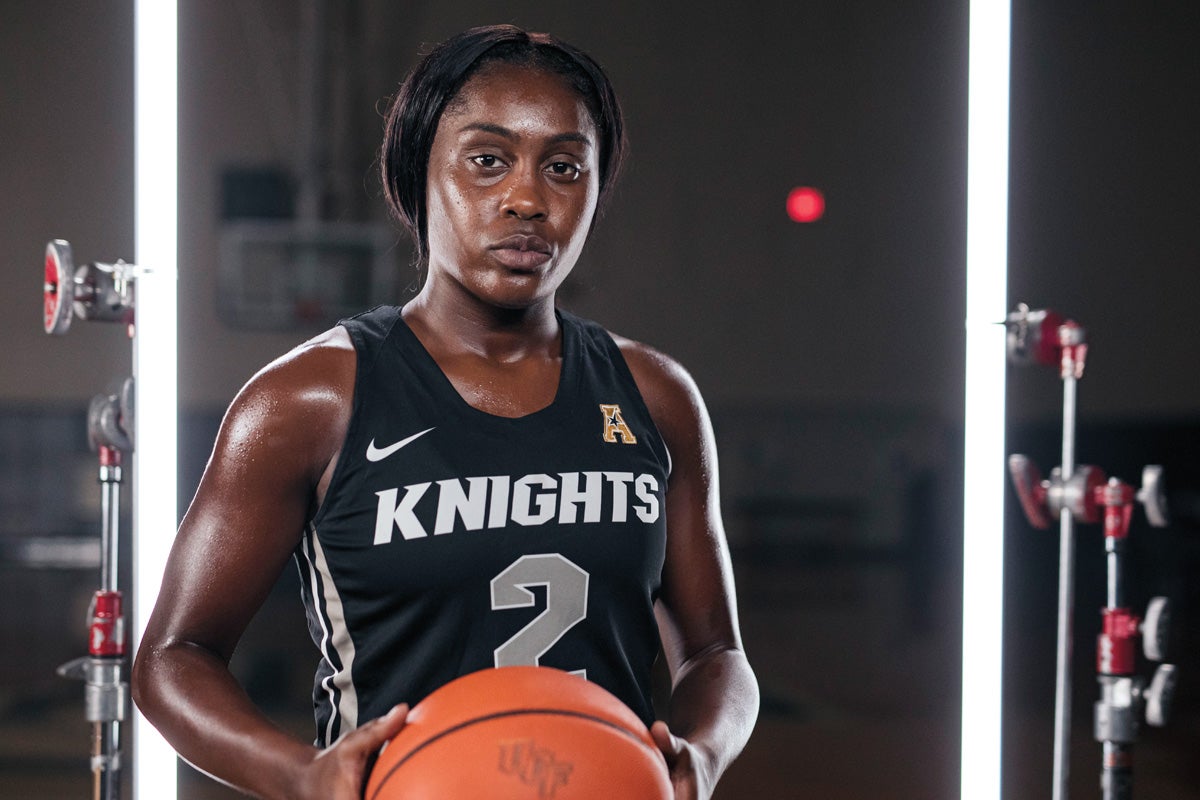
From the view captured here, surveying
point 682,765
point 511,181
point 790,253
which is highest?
point 790,253

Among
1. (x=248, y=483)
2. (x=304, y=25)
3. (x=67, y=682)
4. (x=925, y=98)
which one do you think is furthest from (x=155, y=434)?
(x=925, y=98)

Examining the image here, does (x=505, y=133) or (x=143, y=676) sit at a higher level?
(x=505, y=133)

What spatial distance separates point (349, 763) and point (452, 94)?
54 cm

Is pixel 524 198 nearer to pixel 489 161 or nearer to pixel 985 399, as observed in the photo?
pixel 489 161

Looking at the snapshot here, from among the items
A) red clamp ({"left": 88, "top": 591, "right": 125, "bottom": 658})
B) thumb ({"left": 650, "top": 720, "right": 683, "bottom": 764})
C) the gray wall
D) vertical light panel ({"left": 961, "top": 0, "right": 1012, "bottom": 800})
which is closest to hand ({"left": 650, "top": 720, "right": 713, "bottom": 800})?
thumb ({"left": 650, "top": 720, "right": 683, "bottom": 764})

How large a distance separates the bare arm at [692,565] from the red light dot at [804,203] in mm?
6548

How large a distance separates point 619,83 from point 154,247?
5.29m

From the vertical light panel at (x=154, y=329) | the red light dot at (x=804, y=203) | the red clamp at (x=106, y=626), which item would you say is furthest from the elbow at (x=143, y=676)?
the red light dot at (x=804, y=203)

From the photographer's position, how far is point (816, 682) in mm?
5344

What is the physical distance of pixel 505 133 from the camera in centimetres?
97

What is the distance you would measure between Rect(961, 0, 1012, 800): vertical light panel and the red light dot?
230 inches

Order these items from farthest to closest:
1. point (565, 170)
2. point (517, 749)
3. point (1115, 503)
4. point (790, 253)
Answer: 1. point (790, 253)
2. point (1115, 503)
3. point (565, 170)
4. point (517, 749)

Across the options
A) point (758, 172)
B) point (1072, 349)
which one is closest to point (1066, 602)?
point (1072, 349)

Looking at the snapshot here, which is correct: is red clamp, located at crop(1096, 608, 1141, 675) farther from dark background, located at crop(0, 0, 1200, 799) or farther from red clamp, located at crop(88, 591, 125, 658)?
dark background, located at crop(0, 0, 1200, 799)
